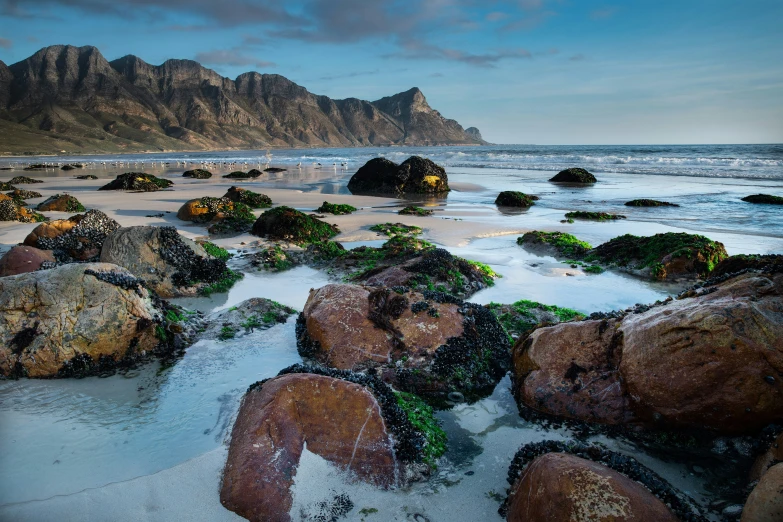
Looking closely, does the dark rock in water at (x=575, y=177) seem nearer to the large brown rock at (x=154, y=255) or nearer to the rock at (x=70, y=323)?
the large brown rock at (x=154, y=255)

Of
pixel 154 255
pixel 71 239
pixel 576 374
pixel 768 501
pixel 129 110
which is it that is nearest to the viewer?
pixel 768 501

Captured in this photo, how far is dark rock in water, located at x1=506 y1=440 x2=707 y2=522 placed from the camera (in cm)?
246

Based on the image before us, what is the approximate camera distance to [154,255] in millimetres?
7219

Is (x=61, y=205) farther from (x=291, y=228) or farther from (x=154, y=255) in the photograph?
(x=154, y=255)

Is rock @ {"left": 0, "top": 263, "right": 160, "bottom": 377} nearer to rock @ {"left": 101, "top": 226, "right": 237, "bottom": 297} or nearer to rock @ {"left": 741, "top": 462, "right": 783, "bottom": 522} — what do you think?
rock @ {"left": 101, "top": 226, "right": 237, "bottom": 297}

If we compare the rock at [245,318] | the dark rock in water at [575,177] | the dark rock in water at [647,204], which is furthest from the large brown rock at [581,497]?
the dark rock in water at [575,177]

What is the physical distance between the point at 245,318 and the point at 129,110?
165 metres

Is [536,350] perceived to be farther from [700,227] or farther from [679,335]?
[700,227]

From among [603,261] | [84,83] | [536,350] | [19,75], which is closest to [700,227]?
[603,261]

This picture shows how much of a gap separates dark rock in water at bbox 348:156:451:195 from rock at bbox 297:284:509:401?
17.6m

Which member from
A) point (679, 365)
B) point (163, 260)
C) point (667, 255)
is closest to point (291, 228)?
point (163, 260)

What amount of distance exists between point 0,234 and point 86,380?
8.76 m

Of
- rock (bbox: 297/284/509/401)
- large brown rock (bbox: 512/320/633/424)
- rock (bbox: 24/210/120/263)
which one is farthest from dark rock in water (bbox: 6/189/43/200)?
large brown rock (bbox: 512/320/633/424)

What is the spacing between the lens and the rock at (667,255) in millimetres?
7973
